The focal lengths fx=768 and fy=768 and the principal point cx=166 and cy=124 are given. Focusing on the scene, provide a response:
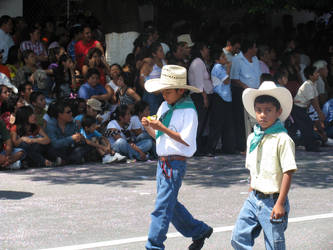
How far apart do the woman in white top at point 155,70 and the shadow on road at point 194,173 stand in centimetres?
132

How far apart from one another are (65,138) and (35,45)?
315cm

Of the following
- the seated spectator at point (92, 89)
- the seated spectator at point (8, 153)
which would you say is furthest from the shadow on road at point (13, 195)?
the seated spectator at point (92, 89)

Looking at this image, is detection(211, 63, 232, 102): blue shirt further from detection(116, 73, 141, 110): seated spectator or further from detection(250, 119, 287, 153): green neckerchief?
detection(250, 119, 287, 153): green neckerchief

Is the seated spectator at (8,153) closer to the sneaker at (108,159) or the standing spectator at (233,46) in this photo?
the sneaker at (108,159)

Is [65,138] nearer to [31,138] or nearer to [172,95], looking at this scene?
[31,138]

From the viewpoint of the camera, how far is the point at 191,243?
22.9 feet

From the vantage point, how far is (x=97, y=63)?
566 inches

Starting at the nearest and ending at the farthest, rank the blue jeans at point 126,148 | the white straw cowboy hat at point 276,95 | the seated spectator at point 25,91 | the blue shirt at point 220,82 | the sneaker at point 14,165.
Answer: the white straw cowboy hat at point 276,95 → the sneaker at point 14,165 → the blue jeans at point 126,148 → the seated spectator at point 25,91 → the blue shirt at point 220,82

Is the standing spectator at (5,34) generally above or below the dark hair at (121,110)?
above

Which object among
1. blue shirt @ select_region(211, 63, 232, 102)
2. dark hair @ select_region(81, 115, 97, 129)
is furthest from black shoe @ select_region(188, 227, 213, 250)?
blue shirt @ select_region(211, 63, 232, 102)

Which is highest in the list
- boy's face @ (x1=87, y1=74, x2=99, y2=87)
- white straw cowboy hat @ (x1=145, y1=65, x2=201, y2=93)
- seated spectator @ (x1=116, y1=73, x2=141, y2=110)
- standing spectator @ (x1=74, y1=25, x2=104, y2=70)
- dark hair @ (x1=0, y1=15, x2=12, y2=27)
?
dark hair @ (x1=0, y1=15, x2=12, y2=27)

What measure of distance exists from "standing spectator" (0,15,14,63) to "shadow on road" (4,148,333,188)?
12.0 feet

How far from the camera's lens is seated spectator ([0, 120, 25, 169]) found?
1116 centimetres

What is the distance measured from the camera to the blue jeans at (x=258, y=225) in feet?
17.9
